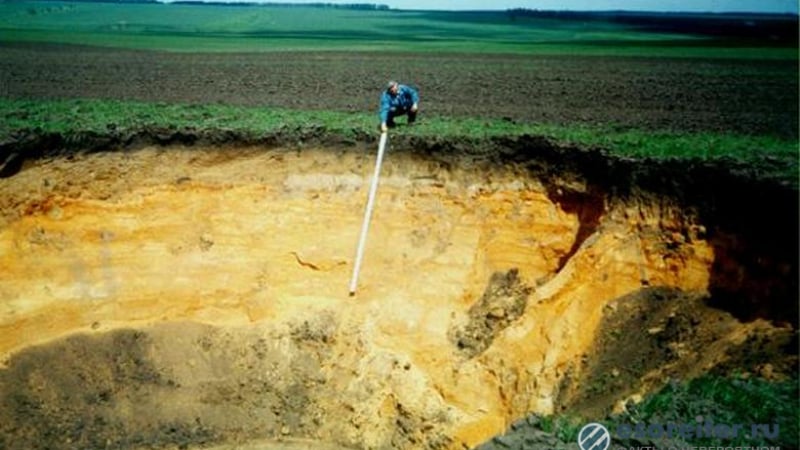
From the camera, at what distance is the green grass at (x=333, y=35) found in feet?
152

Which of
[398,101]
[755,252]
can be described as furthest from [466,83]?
[755,252]

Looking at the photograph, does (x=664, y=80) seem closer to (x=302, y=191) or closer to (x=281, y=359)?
(x=302, y=191)

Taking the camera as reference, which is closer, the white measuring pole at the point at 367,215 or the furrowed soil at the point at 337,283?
the furrowed soil at the point at 337,283

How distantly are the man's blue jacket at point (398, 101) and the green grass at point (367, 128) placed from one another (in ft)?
1.52

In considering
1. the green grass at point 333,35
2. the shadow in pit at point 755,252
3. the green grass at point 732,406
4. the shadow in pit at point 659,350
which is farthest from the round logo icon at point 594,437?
the green grass at point 333,35

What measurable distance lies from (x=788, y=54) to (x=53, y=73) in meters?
44.0

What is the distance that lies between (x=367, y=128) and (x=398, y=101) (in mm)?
1253

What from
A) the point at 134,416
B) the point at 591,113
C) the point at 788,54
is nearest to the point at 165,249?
the point at 134,416

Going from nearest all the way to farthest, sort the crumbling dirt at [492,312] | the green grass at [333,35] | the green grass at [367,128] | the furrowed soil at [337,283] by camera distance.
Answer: the furrowed soil at [337,283] → the green grass at [367,128] → the crumbling dirt at [492,312] → the green grass at [333,35]

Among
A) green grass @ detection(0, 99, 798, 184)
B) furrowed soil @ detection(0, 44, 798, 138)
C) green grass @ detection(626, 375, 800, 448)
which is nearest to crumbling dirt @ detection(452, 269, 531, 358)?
green grass @ detection(0, 99, 798, 184)

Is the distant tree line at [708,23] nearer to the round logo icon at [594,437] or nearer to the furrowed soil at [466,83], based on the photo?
the furrowed soil at [466,83]

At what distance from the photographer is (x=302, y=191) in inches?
520

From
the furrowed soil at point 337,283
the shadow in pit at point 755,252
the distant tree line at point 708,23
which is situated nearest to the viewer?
the shadow in pit at point 755,252

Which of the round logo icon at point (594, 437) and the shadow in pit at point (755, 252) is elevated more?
the shadow in pit at point (755, 252)
